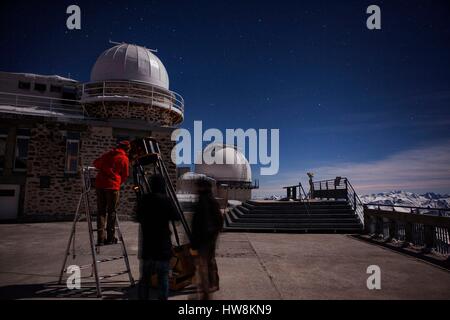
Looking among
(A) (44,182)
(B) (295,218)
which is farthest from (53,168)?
(B) (295,218)

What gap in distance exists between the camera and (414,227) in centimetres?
939

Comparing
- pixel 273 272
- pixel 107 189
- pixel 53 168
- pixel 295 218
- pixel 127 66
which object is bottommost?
pixel 273 272

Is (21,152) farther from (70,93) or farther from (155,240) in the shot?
(155,240)

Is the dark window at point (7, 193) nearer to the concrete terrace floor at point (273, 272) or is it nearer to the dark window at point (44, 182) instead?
the dark window at point (44, 182)

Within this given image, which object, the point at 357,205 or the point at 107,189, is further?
the point at 357,205

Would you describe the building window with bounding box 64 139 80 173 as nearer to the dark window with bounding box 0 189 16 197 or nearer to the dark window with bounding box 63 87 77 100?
the dark window with bounding box 0 189 16 197

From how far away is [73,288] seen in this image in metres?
4.68

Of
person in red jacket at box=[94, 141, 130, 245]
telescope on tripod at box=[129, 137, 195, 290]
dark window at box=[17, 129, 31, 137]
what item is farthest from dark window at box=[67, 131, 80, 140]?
person in red jacket at box=[94, 141, 130, 245]

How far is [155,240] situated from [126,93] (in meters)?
17.3

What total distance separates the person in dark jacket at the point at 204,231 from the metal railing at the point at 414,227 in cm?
685

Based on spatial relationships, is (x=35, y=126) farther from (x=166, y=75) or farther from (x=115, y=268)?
(x=115, y=268)

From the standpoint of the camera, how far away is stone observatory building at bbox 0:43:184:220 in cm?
1479

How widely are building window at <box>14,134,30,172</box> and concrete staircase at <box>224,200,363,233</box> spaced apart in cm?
1298
